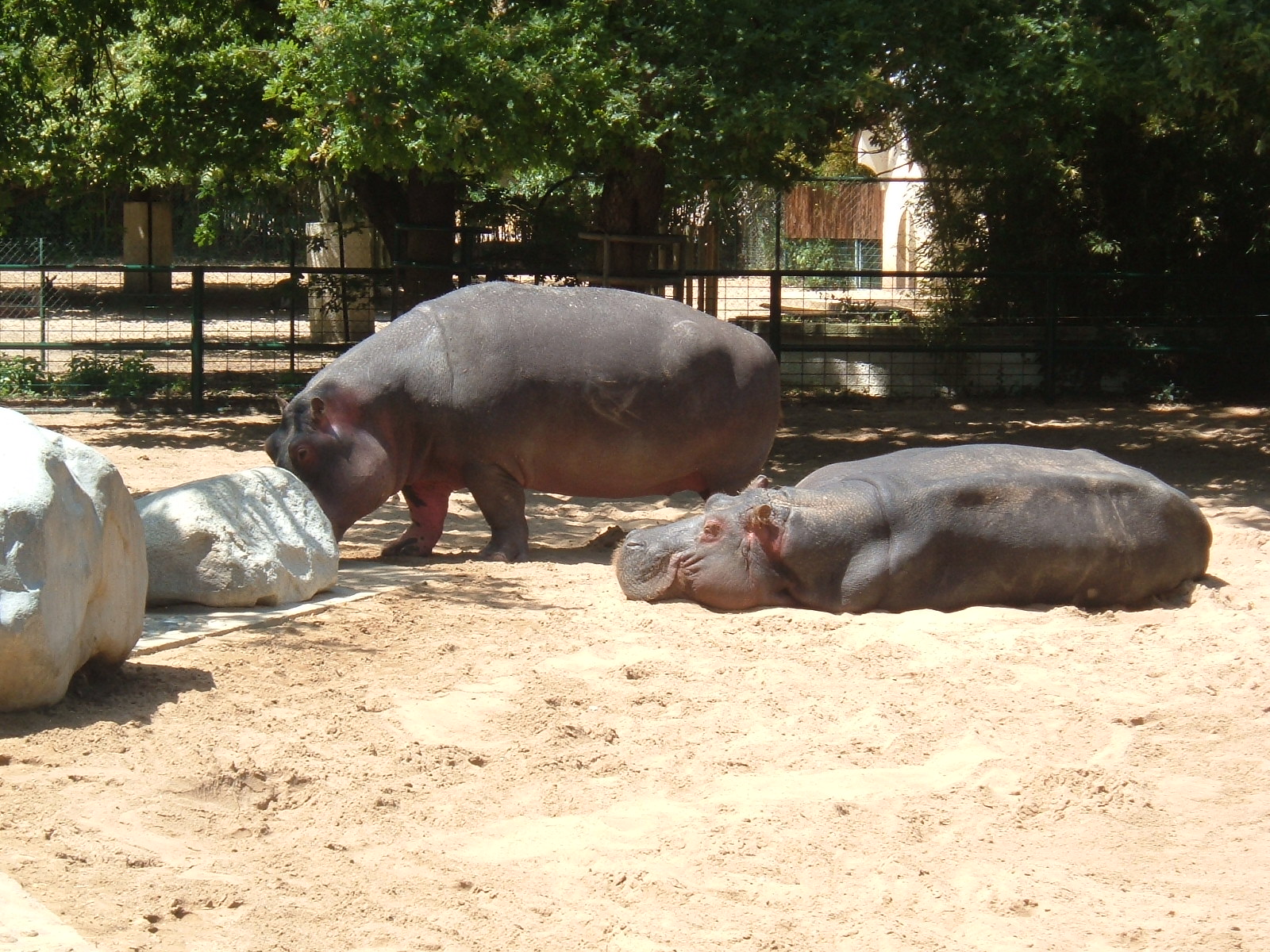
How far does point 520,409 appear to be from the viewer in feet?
24.8

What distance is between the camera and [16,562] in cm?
409

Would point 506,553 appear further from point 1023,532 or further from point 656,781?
point 656,781

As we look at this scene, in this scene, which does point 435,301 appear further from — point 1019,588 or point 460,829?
point 460,829

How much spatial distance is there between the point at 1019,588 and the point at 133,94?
9397 mm

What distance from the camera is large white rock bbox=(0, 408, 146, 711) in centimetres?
411

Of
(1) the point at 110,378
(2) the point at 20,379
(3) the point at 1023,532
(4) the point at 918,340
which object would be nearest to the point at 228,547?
(3) the point at 1023,532

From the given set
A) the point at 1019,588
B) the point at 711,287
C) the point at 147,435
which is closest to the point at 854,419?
the point at 711,287

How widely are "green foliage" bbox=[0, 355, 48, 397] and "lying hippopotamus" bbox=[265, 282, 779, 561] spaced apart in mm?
7998

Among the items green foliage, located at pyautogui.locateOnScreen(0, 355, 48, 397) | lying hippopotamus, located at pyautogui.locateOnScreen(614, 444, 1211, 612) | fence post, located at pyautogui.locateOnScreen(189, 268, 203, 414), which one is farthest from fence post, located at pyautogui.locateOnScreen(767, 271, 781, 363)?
lying hippopotamus, located at pyautogui.locateOnScreen(614, 444, 1211, 612)

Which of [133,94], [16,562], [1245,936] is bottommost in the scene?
[1245,936]

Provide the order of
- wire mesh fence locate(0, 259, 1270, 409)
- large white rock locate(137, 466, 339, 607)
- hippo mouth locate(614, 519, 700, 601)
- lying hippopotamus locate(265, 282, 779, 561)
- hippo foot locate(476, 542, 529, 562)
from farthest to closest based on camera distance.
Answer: wire mesh fence locate(0, 259, 1270, 409), hippo foot locate(476, 542, 529, 562), lying hippopotamus locate(265, 282, 779, 561), hippo mouth locate(614, 519, 700, 601), large white rock locate(137, 466, 339, 607)

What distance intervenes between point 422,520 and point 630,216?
4.89m

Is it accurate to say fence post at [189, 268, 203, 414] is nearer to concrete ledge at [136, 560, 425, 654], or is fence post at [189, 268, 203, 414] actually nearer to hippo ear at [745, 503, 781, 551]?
concrete ledge at [136, 560, 425, 654]

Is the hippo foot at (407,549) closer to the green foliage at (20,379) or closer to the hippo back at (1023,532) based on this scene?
the hippo back at (1023,532)
